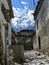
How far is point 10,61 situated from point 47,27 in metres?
6.36

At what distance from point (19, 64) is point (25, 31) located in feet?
78.2

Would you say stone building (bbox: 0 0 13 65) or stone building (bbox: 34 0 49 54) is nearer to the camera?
stone building (bbox: 0 0 13 65)

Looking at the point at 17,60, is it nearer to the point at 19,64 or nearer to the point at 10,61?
the point at 19,64

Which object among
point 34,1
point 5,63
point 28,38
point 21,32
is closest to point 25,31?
point 21,32

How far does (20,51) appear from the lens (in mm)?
9383

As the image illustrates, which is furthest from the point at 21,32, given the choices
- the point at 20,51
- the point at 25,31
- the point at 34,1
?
the point at 34,1

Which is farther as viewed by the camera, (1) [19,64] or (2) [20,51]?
(2) [20,51]

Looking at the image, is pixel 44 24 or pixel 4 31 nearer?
pixel 4 31

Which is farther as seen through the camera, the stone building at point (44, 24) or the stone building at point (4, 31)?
the stone building at point (44, 24)

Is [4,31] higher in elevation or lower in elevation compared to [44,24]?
higher

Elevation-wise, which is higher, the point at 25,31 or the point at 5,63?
the point at 5,63

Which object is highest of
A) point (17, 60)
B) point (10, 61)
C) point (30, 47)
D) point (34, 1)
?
point (34, 1)

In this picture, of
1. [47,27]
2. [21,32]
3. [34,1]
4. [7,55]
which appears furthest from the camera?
[21,32]

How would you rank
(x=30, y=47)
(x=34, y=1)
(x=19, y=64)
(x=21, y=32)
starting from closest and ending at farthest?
(x=34, y=1), (x=19, y=64), (x=30, y=47), (x=21, y=32)
